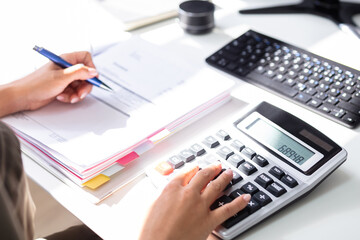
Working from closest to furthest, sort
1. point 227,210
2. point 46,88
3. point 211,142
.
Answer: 1. point 227,210
2. point 211,142
3. point 46,88

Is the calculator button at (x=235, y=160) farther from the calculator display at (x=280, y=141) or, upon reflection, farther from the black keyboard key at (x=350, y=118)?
the black keyboard key at (x=350, y=118)

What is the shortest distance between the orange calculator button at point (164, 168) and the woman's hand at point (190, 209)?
30 millimetres

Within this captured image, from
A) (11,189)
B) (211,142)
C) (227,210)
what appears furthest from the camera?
(211,142)

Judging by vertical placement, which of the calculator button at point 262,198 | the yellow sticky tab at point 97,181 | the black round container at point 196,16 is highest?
the black round container at point 196,16

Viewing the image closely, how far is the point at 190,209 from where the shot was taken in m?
0.56

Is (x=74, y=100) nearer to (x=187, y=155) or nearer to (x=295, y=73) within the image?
(x=187, y=155)

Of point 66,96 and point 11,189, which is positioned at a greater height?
point 11,189

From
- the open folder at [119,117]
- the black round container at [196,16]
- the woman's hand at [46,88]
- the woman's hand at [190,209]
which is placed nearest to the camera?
the woman's hand at [190,209]

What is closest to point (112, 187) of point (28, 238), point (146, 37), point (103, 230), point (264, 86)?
point (103, 230)

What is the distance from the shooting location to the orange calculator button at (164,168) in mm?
626

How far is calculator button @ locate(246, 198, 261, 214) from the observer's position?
22.1 inches

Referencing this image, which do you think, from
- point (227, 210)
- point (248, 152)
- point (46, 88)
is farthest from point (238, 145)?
point (46, 88)

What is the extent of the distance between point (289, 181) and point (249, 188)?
54 millimetres

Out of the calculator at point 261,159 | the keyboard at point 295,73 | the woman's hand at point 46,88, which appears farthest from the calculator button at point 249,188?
the woman's hand at point 46,88
